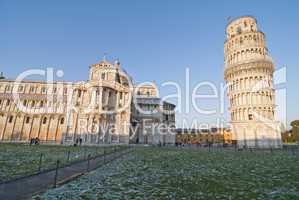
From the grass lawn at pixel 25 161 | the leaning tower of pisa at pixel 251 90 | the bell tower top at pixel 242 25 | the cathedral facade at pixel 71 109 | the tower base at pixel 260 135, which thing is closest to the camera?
the grass lawn at pixel 25 161

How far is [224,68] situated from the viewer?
64125mm

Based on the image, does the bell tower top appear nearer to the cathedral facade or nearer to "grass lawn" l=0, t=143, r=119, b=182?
the cathedral facade

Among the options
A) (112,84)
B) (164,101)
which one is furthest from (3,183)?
(164,101)

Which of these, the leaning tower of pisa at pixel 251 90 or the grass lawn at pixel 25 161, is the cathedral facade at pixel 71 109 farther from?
the leaning tower of pisa at pixel 251 90

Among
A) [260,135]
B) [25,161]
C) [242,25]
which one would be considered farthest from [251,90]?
[25,161]

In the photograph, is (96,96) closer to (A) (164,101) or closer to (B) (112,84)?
(B) (112,84)

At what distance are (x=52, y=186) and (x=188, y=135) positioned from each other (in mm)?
97025

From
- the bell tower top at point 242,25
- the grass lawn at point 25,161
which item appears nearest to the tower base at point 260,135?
the bell tower top at point 242,25

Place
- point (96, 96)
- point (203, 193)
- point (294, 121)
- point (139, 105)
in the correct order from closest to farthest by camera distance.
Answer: point (203, 193), point (96, 96), point (139, 105), point (294, 121)

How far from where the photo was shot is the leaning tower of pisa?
52.7 metres

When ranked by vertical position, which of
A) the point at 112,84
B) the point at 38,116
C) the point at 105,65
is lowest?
the point at 38,116

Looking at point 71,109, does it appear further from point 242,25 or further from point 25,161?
point 242,25

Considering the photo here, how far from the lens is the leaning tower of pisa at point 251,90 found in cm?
5266

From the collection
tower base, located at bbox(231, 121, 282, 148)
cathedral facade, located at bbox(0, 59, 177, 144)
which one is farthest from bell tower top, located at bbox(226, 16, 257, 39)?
cathedral facade, located at bbox(0, 59, 177, 144)
